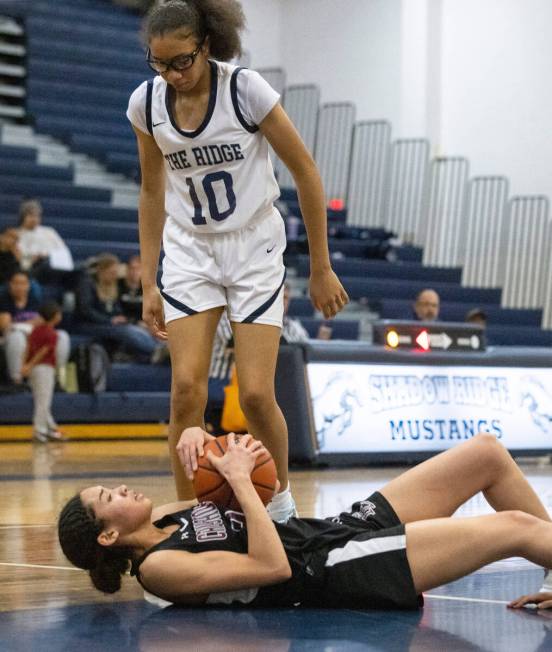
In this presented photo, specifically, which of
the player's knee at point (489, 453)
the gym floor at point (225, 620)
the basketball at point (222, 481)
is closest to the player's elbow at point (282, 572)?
the gym floor at point (225, 620)

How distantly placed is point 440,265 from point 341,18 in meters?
4.01

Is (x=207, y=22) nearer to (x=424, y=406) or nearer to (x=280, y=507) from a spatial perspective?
(x=280, y=507)

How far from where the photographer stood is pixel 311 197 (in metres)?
4.09

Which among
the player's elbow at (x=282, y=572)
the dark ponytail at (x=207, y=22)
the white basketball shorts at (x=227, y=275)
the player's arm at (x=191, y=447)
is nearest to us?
the player's elbow at (x=282, y=572)

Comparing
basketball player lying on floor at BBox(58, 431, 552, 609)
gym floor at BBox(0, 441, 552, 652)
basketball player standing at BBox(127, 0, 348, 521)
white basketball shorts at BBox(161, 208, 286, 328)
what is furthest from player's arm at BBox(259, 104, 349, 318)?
gym floor at BBox(0, 441, 552, 652)

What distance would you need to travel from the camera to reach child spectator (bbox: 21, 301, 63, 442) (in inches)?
401

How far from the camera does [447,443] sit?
8.43 m

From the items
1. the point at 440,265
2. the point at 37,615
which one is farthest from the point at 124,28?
the point at 37,615

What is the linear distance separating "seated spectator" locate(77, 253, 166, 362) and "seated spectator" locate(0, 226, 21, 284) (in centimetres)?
62

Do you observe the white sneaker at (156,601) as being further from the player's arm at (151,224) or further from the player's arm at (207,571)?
the player's arm at (151,224)

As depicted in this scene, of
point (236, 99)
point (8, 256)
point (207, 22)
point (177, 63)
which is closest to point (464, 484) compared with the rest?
point (236, 99)

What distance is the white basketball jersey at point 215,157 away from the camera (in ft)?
13.2

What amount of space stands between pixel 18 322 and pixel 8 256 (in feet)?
2.07

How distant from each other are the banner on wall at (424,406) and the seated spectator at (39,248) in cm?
423
